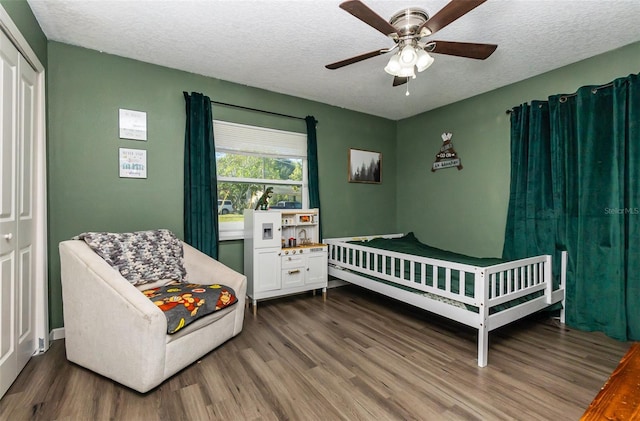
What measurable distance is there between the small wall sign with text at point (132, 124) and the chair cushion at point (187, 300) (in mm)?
1449

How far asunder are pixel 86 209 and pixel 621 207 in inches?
178

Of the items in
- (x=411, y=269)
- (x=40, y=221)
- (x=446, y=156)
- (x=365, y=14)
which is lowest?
(x=411, y=269)

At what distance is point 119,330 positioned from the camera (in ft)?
5.73

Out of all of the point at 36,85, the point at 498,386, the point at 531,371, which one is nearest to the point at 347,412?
the point at 498,386

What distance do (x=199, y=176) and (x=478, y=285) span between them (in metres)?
2.66

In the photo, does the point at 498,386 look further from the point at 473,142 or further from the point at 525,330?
the point at 473,142

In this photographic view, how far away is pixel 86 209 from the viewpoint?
256 centimetres

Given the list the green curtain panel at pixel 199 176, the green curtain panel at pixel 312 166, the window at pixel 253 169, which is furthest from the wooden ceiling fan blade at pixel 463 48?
the green curtain panel at pixel 199 176

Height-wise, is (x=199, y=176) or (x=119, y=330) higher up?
(x=199, y=176)

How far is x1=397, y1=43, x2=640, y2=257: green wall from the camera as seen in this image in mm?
2777

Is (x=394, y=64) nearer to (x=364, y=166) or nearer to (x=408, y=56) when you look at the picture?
(x=408, y=56)

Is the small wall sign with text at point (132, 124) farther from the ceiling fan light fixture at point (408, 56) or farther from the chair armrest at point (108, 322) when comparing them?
the ceiling fan light fixture at point (408, 56)

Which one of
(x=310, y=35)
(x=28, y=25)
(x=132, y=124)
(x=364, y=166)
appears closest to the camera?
(x=28, y=25)

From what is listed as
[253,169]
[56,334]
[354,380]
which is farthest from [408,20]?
[56,334]
